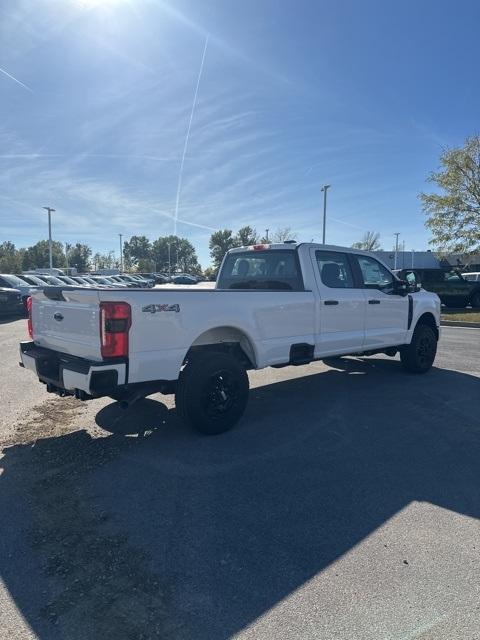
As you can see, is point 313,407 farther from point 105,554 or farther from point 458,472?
point 105,554

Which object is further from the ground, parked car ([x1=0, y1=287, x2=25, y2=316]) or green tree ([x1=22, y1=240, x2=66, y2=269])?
green tree ([x1=22, y1=240, x2=66, y2=269])

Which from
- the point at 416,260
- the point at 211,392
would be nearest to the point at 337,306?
the point at 211,392

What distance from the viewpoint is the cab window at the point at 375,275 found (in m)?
6.77

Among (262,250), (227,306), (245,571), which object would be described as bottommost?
(245,571)

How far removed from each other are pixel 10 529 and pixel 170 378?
5.81 ft

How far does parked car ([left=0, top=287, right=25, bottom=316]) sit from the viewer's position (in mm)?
15328

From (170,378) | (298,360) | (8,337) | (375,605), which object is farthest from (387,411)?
(8,337)

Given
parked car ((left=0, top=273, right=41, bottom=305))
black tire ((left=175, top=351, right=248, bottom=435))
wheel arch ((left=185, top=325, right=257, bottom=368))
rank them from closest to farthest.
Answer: black tire ((left=175, top=351, right=248, bottom=435)) < wheel arch ((left=185, top=325, right=257, bottom=368)) < parked car ((left=0, top=273, right=41, bottom=305))

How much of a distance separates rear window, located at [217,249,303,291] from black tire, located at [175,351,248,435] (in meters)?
1.69

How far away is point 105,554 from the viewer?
2730 mm

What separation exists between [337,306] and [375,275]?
1294 millimetres

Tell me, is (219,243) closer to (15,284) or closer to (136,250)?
(136,250)

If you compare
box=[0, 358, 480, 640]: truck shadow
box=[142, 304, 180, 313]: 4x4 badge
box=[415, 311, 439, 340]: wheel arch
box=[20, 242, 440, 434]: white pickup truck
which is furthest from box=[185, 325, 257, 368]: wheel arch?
box=[415, 311, 439, 340]: wheel arch

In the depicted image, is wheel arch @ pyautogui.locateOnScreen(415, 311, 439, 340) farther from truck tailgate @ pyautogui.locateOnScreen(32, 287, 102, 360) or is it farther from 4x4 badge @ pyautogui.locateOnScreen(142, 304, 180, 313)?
truck tailgate @ pyautogui.locateOnScreen(32, 287, 102, 360)
